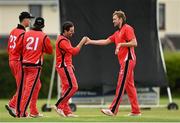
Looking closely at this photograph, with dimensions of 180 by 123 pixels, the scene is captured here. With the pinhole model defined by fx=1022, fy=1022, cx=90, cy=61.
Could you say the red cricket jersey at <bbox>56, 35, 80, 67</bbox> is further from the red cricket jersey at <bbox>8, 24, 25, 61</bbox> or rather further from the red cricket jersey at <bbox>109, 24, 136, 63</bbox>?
the red cricket jersey at <bbox>109, 24, 136, 63</bbox>

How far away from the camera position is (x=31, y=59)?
2006 centimetres

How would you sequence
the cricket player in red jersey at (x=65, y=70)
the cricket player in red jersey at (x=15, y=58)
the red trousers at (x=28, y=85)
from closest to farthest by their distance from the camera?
1. the red trousers at (x=28, y=85)
2. the cricket player in red jersey at (x=15, y=58)
3. the cricket player in red jersey at (x=65, y=70)

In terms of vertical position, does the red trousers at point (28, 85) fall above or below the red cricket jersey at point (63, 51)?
below

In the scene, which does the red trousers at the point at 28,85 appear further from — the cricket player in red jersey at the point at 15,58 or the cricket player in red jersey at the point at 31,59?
the cricket player in red jersey at the point at 15,58

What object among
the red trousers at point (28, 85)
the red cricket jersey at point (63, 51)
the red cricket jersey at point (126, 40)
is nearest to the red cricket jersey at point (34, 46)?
the red trousers at point (28, 85)

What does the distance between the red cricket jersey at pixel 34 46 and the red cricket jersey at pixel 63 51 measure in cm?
36

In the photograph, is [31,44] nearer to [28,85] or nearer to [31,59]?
[31,59]

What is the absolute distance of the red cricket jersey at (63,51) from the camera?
20359 millimetres

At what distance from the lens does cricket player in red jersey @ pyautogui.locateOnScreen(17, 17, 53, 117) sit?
20047 millimetres

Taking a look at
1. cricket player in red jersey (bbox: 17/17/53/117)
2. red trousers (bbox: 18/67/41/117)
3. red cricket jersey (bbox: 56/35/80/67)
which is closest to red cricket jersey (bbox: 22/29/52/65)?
cricket player in red jersey (bbox: 17/17/53/117)

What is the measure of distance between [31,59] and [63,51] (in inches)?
30.4

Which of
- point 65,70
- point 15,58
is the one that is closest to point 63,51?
point 65,70

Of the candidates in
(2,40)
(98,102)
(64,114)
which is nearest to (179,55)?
(98,102)

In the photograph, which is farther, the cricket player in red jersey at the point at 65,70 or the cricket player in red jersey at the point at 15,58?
the cricket player in red jersey at the point at 65,70
